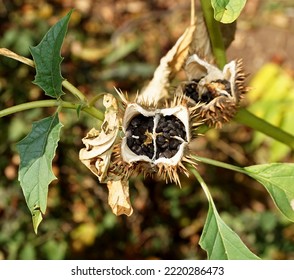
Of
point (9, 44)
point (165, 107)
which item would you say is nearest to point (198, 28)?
point (165, 107)

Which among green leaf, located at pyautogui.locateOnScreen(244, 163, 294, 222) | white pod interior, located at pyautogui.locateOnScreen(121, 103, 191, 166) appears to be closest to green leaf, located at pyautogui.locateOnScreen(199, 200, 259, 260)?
green leaf, located at pyautogui.locateOnScreen(244, 163, 294, 222)

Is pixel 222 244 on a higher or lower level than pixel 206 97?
lower

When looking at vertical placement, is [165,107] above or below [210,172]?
above

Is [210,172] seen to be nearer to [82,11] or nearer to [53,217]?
[53,217]

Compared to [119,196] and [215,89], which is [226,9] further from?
[119,196]

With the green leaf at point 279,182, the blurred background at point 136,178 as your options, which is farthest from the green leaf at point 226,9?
the blurred background at point 136,178

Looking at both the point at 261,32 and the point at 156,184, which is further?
the point at 261,32

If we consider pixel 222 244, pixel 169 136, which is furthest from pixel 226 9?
pixel 222 244

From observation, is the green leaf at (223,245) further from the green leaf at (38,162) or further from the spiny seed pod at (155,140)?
the green leaf at (38,162)
